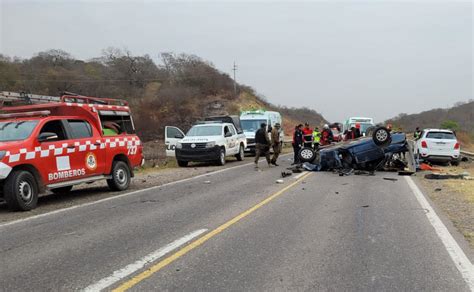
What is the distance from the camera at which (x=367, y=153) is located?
53.5 ft

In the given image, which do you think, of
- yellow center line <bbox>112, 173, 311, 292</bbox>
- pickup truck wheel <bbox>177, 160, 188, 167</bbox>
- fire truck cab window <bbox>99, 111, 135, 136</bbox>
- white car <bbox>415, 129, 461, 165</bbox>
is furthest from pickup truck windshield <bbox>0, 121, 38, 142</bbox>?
white car <bbox>415, 129, 461, 165</bbox>

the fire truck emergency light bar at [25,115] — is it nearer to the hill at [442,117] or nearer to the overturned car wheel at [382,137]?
the overturned car wheel at [382,137]

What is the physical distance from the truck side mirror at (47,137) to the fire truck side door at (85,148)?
1.61 feet

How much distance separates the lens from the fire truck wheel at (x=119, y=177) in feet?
38.8

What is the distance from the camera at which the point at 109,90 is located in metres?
64.1

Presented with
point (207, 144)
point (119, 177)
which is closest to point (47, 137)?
point (119, 177)

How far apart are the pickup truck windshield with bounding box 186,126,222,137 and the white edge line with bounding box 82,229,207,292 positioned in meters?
14.0

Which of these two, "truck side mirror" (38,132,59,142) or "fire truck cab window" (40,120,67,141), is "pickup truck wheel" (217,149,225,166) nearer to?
"fire truck cab window" (40,120,67,141)

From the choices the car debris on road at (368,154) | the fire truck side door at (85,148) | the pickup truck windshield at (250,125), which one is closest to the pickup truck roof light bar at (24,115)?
the fire truck side door at (85,148)

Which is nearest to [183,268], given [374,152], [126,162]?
[126,162]

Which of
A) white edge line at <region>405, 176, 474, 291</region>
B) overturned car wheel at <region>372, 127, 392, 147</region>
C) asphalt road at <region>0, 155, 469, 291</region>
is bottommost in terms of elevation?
white edge line at <region>405, 176, 474, 291</region>

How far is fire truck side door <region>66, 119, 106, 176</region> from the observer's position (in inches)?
410

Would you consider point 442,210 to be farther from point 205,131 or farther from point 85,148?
point 205,131

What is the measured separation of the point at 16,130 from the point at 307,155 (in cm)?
1104
